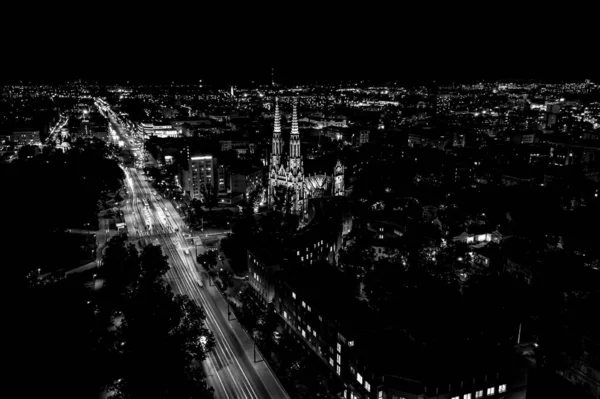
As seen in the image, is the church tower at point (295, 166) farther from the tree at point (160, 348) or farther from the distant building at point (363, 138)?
the distant building at point (363, 138)

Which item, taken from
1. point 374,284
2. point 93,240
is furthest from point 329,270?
point 93,240

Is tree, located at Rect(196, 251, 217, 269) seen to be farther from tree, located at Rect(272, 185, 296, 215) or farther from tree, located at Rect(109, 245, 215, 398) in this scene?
tree, located at Rect(272, 185, 296, 215)

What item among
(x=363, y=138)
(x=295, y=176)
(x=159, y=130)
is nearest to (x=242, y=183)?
(x=295, y=176)

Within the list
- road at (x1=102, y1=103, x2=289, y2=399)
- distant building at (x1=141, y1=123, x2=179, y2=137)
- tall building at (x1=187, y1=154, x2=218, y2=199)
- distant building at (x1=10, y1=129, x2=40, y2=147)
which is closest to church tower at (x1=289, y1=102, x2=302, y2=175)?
tall building at (x1=187, y1=154, x2=218, y2=199)

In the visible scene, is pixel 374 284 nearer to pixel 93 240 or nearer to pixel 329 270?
pixel 329 270

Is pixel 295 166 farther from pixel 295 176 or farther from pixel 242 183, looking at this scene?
pixel 242 183

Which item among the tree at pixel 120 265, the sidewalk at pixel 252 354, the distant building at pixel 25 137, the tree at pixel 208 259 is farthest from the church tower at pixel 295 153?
the distant building at pixel 25 137
